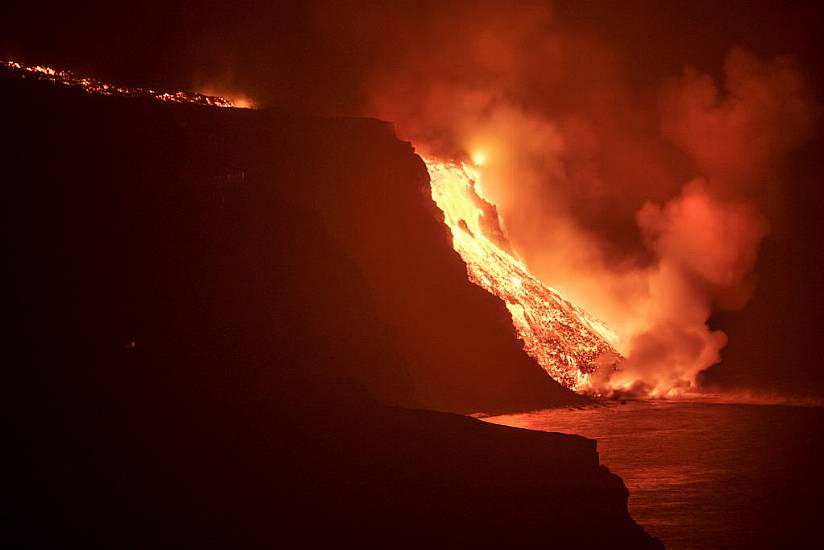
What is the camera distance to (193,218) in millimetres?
39562

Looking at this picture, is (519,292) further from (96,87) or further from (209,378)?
(209,378)

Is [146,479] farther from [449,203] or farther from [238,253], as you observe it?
[449,203]

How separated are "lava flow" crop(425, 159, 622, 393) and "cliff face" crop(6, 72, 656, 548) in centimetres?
1359

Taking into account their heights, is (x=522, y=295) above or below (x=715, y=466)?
above

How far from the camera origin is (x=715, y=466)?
4028 centimetres

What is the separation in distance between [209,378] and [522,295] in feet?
150

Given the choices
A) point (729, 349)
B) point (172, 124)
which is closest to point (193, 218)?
point (172, 124)

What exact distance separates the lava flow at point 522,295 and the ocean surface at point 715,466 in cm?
706

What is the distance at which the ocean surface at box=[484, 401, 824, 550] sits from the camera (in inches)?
1198

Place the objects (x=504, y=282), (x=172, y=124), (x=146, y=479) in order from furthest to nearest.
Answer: (x=504, y=282) → (x=172, y=124) → (x=146, y=479)

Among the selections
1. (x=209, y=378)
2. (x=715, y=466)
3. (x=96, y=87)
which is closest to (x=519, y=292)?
(x=715, y=466)

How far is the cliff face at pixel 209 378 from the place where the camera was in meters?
20.3

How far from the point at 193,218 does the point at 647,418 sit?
33.5 m

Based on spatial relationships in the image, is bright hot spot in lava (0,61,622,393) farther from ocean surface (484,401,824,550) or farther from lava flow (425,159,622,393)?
ocean surface (484,401,824,550)
